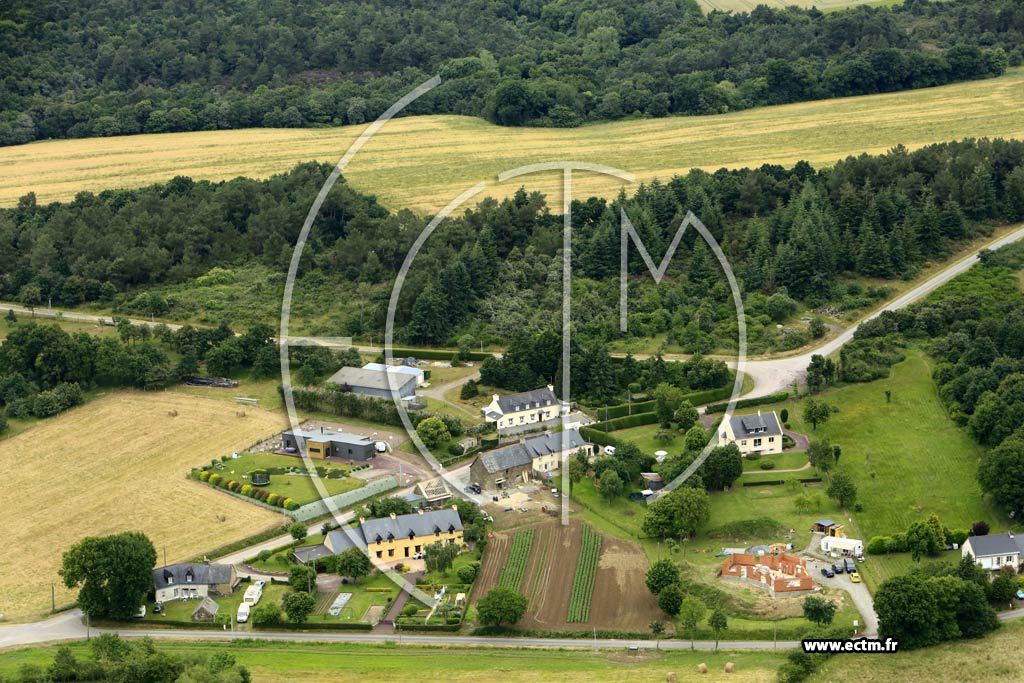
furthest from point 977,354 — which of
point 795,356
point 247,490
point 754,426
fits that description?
point 247,490

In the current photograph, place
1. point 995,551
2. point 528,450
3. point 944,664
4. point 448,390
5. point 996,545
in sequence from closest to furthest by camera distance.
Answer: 1. point 944,664
2. point 995,551
3. point 996,545
4. point 528,450
5. point 448,390

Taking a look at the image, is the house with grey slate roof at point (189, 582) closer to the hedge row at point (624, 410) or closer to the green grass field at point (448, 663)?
the green grass field at point (448, 663)

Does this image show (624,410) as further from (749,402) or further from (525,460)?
(525,460)

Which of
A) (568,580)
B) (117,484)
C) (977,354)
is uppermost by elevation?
(977,354)

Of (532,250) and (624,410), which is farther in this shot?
(532,250)

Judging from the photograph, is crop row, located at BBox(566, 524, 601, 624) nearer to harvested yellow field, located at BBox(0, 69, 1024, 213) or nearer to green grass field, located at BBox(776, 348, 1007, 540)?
green grass field, located at BBox(776, 348, 1007, 540)

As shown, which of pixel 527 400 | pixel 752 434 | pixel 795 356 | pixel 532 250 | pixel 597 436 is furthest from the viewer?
pixel 532 250

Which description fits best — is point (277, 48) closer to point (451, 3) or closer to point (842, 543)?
point (451, 3)
